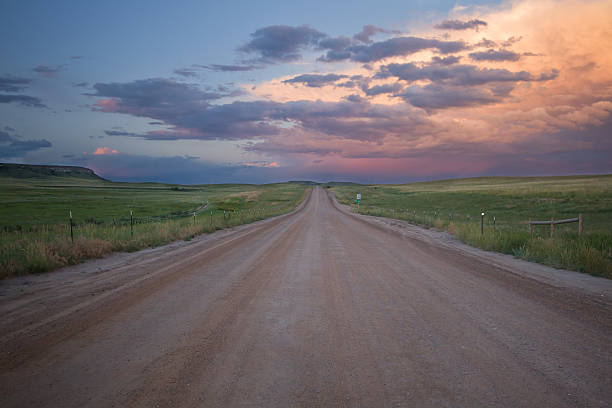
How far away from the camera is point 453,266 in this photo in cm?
941

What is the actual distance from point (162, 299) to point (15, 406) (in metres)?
3.20

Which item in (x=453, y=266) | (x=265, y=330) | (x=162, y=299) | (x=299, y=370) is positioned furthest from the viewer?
(x=453, y=266)

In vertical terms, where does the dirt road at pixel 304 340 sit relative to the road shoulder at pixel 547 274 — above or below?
above

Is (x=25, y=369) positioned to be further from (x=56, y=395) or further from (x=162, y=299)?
(x=162, y=299)

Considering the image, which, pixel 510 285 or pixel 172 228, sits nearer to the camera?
pixel 510 285

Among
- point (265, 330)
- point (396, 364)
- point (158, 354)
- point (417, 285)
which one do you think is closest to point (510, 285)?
point (417, 285)

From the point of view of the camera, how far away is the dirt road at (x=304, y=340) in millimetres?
3244

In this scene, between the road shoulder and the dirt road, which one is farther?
the road shoulder

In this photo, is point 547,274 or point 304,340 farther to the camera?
point 547,274

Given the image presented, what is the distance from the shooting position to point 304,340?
4.45 m

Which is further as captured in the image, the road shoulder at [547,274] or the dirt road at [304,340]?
the road shoulder at [547,274]

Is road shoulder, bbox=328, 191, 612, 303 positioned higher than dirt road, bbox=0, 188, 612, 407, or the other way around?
dirt road, bbox=0, 188, 612, 407

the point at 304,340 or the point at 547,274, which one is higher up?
the point at 304,340

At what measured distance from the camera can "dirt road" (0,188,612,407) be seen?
324 cm
